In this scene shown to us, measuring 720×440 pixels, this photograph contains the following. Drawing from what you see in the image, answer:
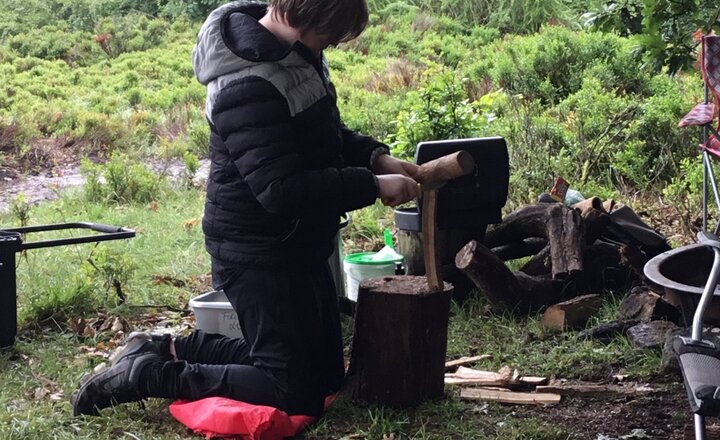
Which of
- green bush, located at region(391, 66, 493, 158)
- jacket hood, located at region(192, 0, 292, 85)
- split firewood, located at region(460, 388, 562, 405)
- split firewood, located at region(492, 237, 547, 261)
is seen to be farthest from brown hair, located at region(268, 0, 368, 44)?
green bush, located at region(391, 66, 493, 158)

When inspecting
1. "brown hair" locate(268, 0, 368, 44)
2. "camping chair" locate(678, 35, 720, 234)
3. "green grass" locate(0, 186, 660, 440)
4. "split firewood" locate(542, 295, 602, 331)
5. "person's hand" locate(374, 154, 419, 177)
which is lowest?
"green grass" locate(0, 186, 660, 440)

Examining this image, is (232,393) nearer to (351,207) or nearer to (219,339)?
(219,339)

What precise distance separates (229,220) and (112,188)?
5049mm

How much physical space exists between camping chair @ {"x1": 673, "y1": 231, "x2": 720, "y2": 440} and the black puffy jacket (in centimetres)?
118

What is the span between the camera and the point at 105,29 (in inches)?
696

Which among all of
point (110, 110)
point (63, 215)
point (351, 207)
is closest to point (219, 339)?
point (351, 207)

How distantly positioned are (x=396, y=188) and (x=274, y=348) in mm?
799

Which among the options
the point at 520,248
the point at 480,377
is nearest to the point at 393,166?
the point at 480,377

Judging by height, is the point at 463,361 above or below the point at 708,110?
below

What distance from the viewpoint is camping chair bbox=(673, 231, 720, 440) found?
95.1 inches

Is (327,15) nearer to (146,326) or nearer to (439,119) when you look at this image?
(146,326)

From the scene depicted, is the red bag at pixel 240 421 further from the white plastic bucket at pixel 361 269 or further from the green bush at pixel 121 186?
the green bush at pixel 121 186

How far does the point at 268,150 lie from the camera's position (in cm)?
322

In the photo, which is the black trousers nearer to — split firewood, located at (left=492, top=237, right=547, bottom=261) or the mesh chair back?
split firewood, located at (left=492, top=237, right=547, bottom=261)
